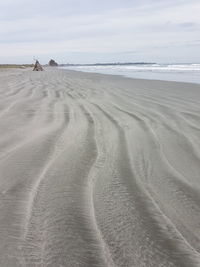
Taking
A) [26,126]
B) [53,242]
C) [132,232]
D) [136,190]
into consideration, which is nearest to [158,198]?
[136,190]

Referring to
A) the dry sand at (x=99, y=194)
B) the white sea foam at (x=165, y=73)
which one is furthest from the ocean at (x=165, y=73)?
the dry sand at (x=99, y=194)

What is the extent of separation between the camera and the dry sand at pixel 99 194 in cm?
175

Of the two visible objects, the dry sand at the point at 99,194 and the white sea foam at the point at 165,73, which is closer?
the dry sand at the point at 99,194

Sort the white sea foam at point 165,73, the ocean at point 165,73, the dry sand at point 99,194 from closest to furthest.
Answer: the dry sand at point 99,194, the ocean at point 165,73, the white sea foam at point 165,73

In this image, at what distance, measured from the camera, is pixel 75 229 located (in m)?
1.98

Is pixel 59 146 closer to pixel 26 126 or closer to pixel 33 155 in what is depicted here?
pixel 33 155

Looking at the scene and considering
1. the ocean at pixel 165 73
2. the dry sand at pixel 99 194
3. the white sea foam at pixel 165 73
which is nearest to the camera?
the dry sand at pixel 99 194

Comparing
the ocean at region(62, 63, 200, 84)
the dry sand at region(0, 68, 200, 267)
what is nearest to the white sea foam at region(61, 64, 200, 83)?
the ocean at region(62, 63, 200, 84)

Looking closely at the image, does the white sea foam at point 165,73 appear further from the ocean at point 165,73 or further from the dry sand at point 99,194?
the dry sand at point 99,194

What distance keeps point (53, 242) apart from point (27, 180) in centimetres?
Answer: 98

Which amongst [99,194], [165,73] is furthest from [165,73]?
[99,194]

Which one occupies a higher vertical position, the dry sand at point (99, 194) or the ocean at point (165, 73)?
the dry sand at point (99, 194)

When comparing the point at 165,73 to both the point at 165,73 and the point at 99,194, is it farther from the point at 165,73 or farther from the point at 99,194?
the point at 99,194

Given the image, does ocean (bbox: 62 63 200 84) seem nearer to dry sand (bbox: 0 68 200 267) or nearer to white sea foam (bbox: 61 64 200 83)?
white sea foam (bbox: 61 64 200 83)
